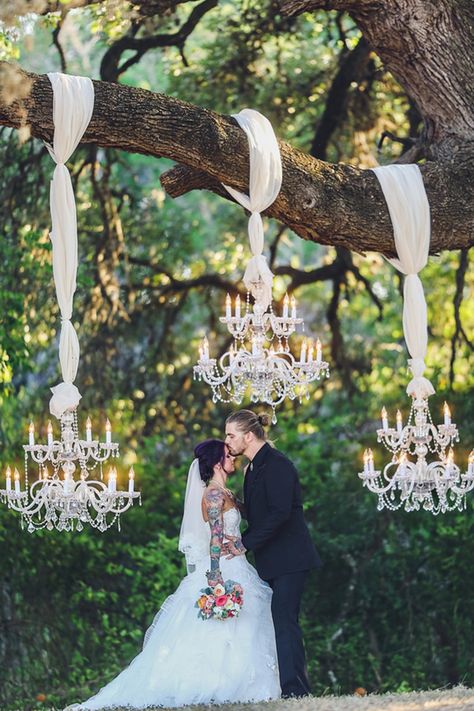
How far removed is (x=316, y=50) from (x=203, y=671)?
259 inches

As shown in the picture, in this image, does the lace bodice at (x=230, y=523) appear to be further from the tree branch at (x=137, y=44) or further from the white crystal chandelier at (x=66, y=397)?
the tree branch at (x=137, y=44)

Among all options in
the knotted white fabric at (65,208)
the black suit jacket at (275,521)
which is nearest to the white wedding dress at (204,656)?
the black suit jacket at (275,521)

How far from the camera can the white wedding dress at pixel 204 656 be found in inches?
253

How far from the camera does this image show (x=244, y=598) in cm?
665

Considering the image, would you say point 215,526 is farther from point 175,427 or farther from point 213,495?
point 175,427

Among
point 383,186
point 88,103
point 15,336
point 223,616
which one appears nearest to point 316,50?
point 15,336

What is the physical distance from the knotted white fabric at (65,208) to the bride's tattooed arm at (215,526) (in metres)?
0.80

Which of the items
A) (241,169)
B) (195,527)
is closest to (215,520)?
(195,527)

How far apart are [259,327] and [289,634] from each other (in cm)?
145

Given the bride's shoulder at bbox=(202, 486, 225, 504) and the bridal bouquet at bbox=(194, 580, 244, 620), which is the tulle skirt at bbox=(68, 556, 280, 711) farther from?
the bride's shoulder at bbox=(202, 486, 225, 504)

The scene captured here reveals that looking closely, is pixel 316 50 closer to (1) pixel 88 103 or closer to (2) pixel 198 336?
(2) pixel 198 336

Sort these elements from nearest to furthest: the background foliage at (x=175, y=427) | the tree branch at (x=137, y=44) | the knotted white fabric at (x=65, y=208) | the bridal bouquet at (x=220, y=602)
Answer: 1. the knotted white fabric at (x=65, y=208)
2. the bridal bouquet at (x=220, y=602)
3. the tree branch at (x=137, y=44)
4. the background foliage at (x=175, y=427)

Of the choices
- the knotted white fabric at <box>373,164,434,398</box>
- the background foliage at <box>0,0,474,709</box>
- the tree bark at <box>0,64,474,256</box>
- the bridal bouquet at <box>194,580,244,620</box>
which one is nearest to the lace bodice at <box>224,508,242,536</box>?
the bridal bouquet at <box>194,580,244,620</box>

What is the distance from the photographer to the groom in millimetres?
6527
